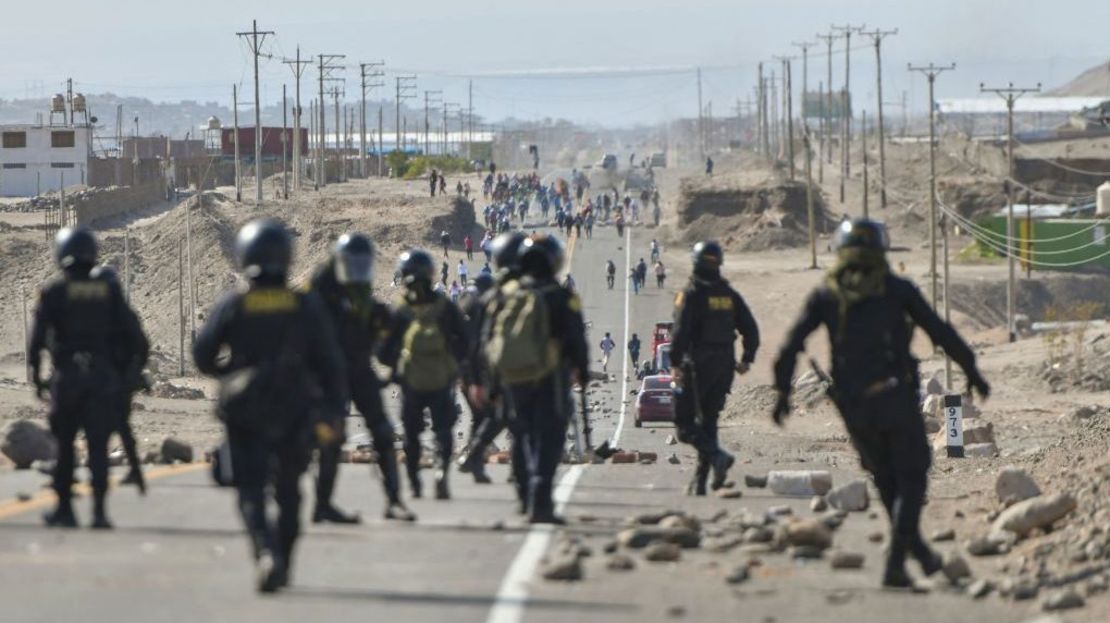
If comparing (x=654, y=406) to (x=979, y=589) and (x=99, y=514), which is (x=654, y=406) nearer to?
(x=99, y=514)

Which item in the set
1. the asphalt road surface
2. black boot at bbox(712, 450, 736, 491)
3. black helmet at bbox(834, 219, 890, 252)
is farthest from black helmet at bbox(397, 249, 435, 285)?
black helmet at bbox(834, 219, 890, 252)

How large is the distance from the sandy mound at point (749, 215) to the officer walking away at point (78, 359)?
8949 cm

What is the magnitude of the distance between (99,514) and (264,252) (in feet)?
10.3

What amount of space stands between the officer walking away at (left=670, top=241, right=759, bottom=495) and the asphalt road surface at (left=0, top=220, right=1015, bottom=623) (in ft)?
4.56

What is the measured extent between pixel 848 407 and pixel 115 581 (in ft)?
13.3

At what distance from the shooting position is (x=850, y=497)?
16.2 metres

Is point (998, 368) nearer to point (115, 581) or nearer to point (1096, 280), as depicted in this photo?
point (1096, 280)

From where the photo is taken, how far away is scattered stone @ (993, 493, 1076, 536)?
14.7 m

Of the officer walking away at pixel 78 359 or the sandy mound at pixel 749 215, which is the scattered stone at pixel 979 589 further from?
the sandy mound at pixel 749 215

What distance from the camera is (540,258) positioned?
527 inches

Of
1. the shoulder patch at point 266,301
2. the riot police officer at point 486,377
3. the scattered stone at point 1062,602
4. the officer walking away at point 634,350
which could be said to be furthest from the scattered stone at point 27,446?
the officer walking away at point 634,350

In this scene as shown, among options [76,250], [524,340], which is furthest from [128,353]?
[524,340]

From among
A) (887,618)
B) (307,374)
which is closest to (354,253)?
(307,374)

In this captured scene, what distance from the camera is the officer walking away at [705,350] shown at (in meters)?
16.9
